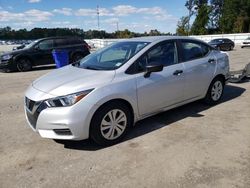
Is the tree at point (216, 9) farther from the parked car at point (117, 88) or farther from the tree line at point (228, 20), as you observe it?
the parked car at point (117, 88)

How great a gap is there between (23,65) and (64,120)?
10996mm

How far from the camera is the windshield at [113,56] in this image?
15.5 feet

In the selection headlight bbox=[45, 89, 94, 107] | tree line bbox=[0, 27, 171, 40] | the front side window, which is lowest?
Result: headlight bbox=[45, 89, 94, 107]

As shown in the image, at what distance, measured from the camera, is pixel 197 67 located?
5590mm

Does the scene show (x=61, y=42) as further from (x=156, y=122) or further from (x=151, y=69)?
(x=151, y=69)

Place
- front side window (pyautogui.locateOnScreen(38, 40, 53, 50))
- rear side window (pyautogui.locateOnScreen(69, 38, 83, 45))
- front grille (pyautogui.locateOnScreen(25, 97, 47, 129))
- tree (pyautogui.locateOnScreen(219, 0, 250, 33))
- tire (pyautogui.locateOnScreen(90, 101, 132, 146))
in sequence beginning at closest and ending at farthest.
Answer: front grille (pyautogui.locateOnScreen(25, 97, 47, 129))
tire (pyautogui.locateOnScreen(90, 101, 132, 146))
front side window (pyautogui.locateOnScreen(38, 40, 53, 50))
rear side window (pyautogui.locateOnScreen(69, 38, 83, 45))
tree (pyautogui.locateOnScreen(219, 0, 250, 33))

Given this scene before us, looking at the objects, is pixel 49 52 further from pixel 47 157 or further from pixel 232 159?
pixel 232 159

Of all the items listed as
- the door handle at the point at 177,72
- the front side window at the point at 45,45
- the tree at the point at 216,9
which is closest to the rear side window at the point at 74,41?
the front side window at the point at 45,45

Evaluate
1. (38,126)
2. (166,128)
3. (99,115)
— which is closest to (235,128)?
(166,128)

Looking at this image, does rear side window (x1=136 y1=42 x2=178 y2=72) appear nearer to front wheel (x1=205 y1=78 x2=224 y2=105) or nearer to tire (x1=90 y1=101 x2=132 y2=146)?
tire (x1=90 y1=101 x2=132 y2=146)

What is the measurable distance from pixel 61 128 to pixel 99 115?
1.86 feet

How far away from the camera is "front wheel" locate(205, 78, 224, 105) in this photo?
6.15m

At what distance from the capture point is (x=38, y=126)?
4.08 m

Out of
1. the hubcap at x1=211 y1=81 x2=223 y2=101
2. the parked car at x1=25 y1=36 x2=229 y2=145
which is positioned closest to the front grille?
the parked car at x1=25 y1=36 x2=229 y2=145
